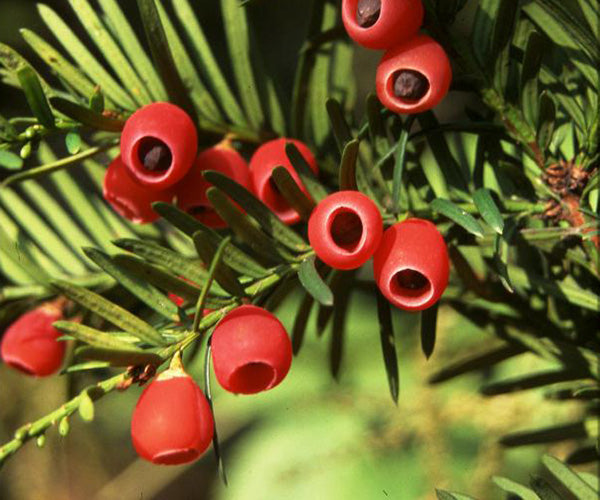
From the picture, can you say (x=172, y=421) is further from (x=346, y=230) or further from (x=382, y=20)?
(x=382, y=20)

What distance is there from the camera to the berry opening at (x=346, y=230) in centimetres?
47

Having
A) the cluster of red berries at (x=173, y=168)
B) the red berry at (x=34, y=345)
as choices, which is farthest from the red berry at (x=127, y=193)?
the red berry at (x=34, y=345)

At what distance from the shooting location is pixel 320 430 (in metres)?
0.92

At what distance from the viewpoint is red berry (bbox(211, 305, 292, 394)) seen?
1.38ft

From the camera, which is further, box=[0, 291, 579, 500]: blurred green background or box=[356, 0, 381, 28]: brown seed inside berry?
box=[0, 291, 579, 500]: blurred green background

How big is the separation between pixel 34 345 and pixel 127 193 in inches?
6.2

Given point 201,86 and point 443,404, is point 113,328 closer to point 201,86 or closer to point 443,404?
point 201,86

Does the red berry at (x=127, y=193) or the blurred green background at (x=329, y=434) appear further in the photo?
the blurred green background at (x=329, y=434)

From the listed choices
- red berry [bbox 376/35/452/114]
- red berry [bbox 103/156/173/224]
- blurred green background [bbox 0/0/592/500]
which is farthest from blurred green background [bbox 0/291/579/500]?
red berry [bbox 376/35/452/114]

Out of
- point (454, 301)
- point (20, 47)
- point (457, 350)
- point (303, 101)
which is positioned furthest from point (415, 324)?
point (20, 47)

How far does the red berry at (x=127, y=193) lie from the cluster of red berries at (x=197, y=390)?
0.14 meters

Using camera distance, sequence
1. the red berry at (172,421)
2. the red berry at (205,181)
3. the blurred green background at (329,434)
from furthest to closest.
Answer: the blurred green background at (329,434), the red berry at (205,181), the red berry at (172,421)

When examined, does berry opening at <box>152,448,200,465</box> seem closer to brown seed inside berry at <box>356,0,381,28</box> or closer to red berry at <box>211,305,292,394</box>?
red berry at <box>211,305,292,394</box>

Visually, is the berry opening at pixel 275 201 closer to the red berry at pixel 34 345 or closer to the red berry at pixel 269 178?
the red berry at pixel 269 178
